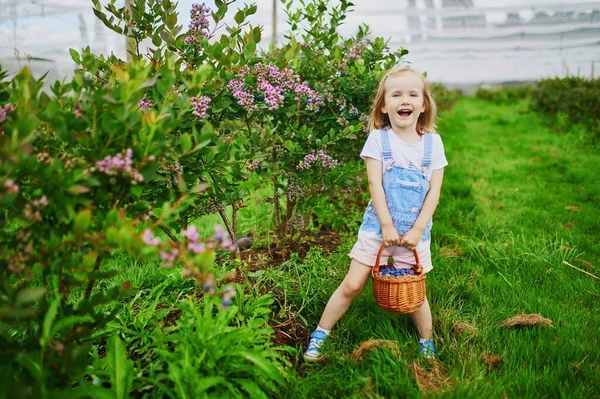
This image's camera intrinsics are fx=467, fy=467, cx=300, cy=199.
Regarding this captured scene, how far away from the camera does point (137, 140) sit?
1355 millimetres

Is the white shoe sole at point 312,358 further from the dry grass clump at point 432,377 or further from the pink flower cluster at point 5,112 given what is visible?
the pink flower cluster at point 5,112

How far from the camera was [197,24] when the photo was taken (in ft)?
6.98

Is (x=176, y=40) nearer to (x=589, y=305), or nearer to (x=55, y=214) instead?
(x=55, y=214)

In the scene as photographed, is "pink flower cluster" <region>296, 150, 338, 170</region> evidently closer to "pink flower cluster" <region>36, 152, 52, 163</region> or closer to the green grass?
the green grass

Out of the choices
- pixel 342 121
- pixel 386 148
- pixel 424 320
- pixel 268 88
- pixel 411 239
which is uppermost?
pixel 268 88

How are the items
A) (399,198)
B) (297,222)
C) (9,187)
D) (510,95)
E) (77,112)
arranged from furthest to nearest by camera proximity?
(510,95), (297,222), (399,198), (77,112), (9,187)

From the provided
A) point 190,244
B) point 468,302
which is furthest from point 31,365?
point 468,302

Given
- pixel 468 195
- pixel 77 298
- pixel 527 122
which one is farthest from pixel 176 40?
pixel 527 122

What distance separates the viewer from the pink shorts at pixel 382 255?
203 cm

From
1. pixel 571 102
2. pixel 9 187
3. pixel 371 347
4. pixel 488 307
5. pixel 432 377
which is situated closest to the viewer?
pixel 9 187

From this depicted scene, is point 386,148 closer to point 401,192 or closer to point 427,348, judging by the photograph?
point 401,192

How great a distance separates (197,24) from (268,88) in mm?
426

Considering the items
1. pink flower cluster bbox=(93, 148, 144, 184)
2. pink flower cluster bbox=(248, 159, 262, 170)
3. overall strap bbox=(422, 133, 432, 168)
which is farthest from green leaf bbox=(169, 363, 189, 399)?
overall strap bbox=(422, 133, 432, 168)

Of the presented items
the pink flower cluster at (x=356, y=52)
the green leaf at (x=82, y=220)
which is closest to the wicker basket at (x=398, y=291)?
the green leaf at (x=82, y=220)
